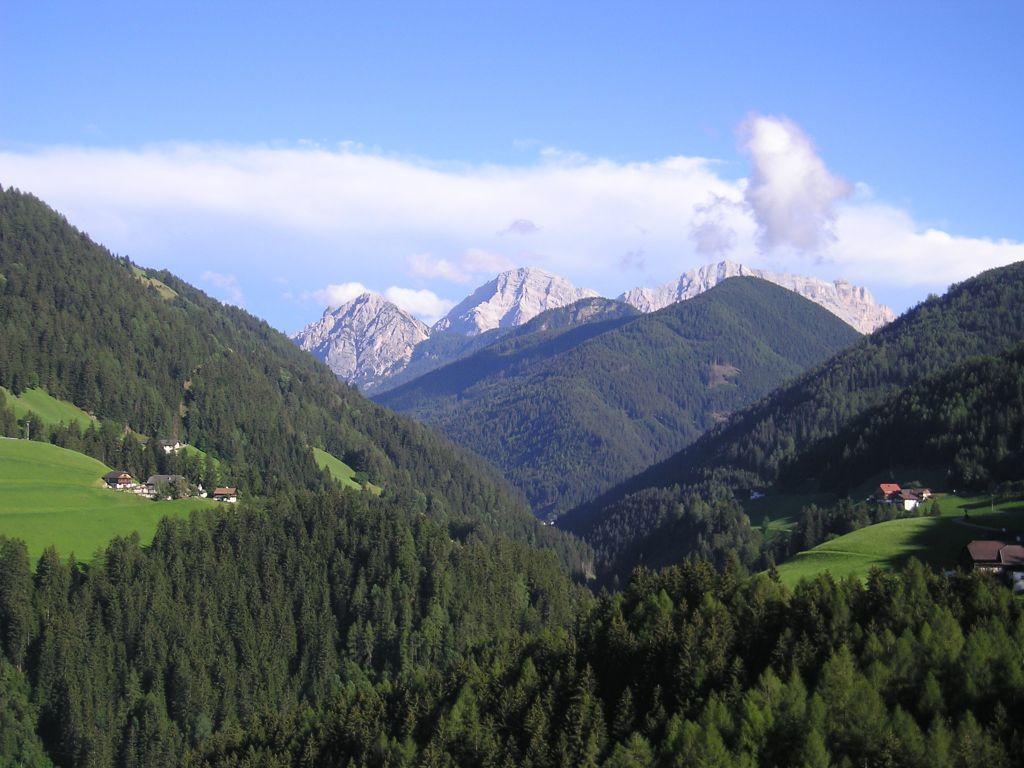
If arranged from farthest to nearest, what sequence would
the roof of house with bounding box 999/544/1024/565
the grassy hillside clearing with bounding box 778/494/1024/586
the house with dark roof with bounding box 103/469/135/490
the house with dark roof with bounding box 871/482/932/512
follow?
the house with dark roof with bounding box 103/469/135/490
the house with dark roof with bounding box 871/482/932/512
the grassy hillside clearing with bounding box 778/494/1024/586
the roof of house with bounding box 999/544/1024/565

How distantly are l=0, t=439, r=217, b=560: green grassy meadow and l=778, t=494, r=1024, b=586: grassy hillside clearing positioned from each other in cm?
9489

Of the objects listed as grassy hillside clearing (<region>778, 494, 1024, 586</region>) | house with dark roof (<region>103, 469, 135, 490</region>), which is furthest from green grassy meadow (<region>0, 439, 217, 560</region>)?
grassy hillside clearing (<region>778, 494, 1024, 586</region>)

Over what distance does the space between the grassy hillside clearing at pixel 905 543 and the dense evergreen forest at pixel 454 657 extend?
100 ft

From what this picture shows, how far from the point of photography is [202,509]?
166250 mm

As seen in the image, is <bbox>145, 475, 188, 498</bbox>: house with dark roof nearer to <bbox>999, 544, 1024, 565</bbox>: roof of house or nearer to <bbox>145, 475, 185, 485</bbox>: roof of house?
<bbox>145, 475, 185, 485</bbox>: roof of house

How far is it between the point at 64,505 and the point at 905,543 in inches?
4659

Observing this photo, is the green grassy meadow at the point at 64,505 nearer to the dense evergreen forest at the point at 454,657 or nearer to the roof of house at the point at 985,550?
the dense evergreen forest at the point at 454,657

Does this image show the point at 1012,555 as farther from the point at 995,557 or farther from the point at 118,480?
the point at 118,480

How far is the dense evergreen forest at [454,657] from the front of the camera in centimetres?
6038

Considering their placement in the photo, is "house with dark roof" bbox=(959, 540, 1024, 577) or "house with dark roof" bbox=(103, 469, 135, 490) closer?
"house with dark roof" bbox=(959, 540, 1024, 577)

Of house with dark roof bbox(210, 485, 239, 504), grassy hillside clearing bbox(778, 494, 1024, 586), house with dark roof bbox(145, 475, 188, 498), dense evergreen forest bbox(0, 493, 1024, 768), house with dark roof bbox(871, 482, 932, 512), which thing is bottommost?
dense evergreen forest bbox(0, 493, 1024, 768)

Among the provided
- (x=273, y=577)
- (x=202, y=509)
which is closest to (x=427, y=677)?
(x=273, y=577)

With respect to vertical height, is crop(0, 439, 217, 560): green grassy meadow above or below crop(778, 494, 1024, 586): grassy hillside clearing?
above

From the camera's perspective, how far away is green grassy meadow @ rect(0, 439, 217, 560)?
14400 centimetres
